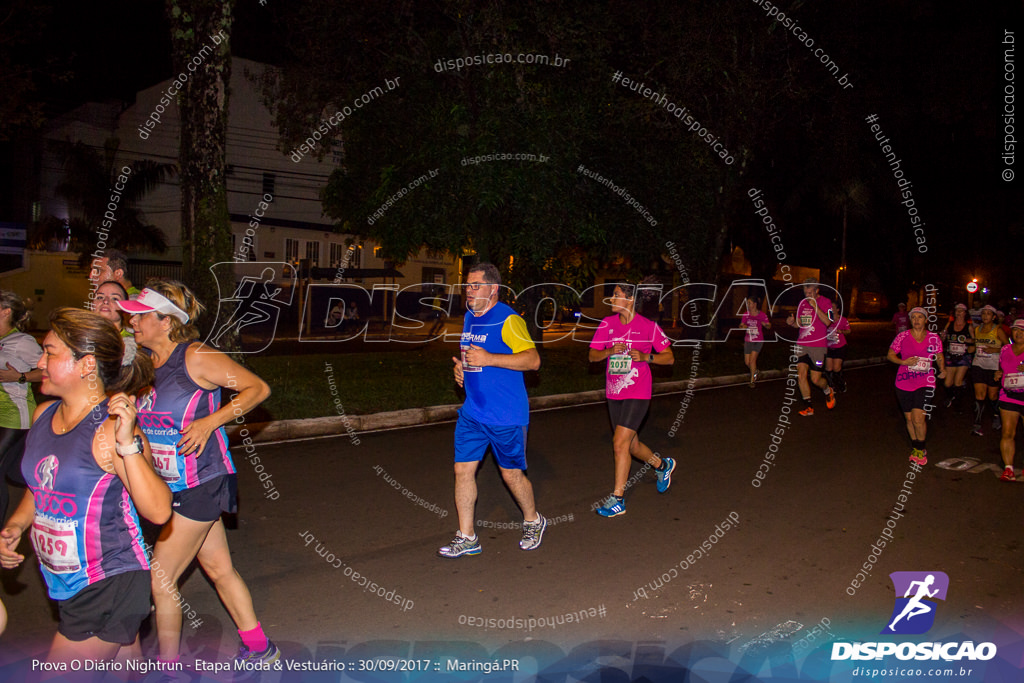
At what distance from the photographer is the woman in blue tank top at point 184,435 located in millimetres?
3504

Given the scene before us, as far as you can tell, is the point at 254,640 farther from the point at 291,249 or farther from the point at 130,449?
the point at 291,249

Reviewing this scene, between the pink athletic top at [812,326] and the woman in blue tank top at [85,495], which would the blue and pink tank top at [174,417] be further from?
the pink athletic top at [812,326]

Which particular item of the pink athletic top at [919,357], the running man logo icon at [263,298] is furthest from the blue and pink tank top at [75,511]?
the running man logo icon at [263,298]

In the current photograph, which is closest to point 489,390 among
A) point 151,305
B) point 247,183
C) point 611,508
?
point 611,508

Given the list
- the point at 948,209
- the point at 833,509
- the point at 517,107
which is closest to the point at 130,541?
the point at 833,509

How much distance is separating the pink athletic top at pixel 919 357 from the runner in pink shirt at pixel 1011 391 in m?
0.69

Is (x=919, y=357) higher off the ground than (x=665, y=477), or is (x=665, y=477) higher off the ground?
(x=919, y=357)

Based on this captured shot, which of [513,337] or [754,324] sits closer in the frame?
[513,337]

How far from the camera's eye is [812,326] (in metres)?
12.1

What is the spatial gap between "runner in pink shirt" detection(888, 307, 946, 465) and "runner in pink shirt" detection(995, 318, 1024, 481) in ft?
2.32

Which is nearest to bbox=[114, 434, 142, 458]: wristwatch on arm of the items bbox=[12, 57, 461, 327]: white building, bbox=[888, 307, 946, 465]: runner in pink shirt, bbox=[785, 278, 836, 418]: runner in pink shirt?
bbox=[888, 307, 946, 465]: runner in pink shirt

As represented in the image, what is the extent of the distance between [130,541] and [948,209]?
44.6m

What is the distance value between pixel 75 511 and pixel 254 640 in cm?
138

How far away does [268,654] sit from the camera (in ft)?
12.4
